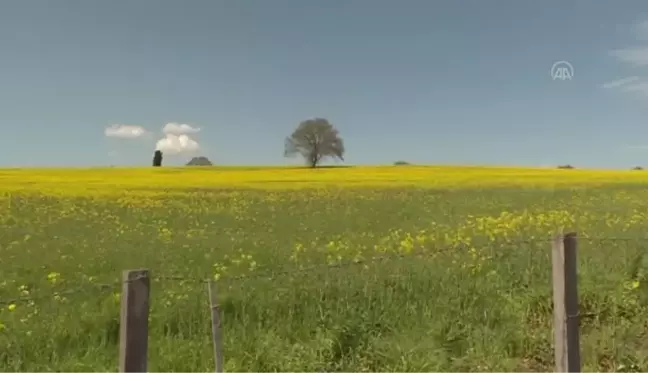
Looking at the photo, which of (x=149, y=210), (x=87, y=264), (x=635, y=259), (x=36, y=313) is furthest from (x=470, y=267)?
(x=149, y=210)

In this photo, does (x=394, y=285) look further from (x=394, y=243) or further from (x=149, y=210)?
(x=149, y=210)

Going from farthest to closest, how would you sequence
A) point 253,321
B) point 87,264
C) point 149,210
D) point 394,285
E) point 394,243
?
point 149,210, point 394,243, point 87,264, point 394,285, point 253,321

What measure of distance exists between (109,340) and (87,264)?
4151 millimetres

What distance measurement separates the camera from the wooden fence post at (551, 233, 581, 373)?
4.77m

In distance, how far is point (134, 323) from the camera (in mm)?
3842

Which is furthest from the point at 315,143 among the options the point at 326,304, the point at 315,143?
the point at 326,304

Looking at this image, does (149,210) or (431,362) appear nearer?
(431,362)

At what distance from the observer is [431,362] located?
539 cm

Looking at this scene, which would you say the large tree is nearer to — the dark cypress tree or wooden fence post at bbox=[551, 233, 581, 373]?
the dark cypress tree

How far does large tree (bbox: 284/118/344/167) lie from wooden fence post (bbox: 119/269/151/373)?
297 ft

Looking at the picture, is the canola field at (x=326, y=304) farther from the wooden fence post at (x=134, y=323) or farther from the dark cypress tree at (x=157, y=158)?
the dark cypress tree at (x=157, y=158)

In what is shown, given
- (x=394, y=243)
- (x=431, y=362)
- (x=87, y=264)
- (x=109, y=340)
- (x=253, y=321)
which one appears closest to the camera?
A: (x=431, y=362)

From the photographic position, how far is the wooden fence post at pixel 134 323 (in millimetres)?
3828

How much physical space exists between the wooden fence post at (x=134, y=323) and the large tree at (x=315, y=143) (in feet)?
297
